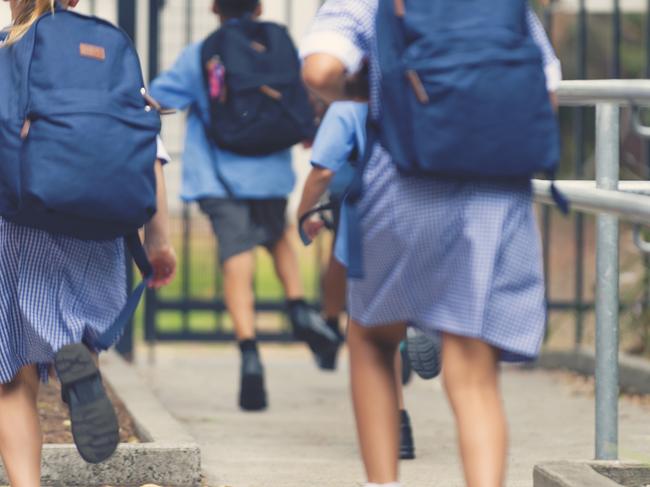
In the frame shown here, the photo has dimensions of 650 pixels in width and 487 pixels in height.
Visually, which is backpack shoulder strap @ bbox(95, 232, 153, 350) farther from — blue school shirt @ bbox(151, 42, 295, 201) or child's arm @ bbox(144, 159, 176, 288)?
blue school shirt @ bbox(151, 42, 295, 201)

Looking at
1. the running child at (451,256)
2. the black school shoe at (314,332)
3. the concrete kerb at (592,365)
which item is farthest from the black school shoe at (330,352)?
the running child at (451,256)

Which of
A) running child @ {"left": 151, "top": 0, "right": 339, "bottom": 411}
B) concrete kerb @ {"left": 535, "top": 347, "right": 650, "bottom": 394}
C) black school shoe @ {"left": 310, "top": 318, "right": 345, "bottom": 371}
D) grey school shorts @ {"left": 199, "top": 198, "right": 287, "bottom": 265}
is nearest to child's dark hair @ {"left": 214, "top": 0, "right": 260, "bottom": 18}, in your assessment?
running child @ {"left": 151, "top": 0, "right": 339, "bottom": 411}

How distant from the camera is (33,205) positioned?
13.2 ft

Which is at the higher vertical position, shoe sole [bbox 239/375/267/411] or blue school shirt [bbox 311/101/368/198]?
blue school shirt [bbox 311/101/368/198]

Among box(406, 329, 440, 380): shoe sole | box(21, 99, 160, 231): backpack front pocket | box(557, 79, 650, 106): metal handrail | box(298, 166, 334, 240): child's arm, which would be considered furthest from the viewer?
box(298, 166, 334, 240): child's arm

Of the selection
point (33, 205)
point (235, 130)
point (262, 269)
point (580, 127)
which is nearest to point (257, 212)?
point (235, 130)

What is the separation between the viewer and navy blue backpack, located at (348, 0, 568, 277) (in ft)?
12.0

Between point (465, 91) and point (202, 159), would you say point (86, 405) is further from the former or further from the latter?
point (202, 159)

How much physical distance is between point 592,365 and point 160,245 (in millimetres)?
4202

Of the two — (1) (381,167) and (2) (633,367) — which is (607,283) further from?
(2) (633,367)

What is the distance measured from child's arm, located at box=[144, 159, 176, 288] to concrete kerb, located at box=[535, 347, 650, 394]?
356 centimetres

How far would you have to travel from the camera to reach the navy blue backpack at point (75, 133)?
4.02 m

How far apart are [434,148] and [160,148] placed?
1.10 metres

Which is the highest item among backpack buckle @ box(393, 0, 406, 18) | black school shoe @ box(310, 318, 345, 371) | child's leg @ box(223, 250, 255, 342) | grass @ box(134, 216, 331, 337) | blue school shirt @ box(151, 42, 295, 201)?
backpack buckle @ box(393, 0, 406, 18)
